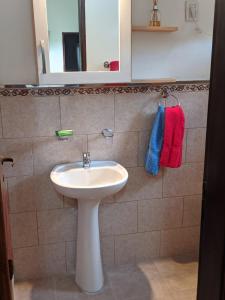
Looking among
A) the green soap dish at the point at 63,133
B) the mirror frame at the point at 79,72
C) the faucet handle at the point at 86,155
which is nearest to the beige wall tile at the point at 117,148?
the faucet handle at the point at 86,155

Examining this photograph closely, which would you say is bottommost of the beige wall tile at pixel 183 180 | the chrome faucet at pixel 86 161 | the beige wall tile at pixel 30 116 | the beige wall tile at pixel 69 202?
the beige wall tile at pixel 69 202

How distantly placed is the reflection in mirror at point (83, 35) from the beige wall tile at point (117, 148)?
18.3 inches

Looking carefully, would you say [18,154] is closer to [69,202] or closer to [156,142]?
[69,202]

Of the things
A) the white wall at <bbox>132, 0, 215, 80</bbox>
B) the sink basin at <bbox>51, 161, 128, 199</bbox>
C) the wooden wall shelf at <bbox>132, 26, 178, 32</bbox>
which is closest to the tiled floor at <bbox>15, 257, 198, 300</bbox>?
the sink basin at <bbox>51, 161, 128, 199</bbox>

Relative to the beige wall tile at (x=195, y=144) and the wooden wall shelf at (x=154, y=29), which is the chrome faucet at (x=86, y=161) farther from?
the wooden wall shelf at (x=154, y=29)

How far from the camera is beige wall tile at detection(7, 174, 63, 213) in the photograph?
83.6 inches

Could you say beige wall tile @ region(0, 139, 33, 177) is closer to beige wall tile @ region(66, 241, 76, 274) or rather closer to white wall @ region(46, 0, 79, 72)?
white wall @ region(46, 0, 79, 72)

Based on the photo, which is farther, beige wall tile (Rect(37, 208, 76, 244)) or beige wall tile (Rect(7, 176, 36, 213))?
beige wall tile (Rect(37, 208, 76, 244))

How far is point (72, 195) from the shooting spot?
6.12ft

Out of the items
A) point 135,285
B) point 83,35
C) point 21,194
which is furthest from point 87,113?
point 135,285

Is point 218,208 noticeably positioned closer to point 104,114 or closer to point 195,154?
point 104,114

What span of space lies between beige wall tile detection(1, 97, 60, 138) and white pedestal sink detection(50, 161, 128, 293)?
0.93 ft

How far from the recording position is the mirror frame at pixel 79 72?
74.6 inches

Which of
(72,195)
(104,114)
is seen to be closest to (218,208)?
(72,195)
